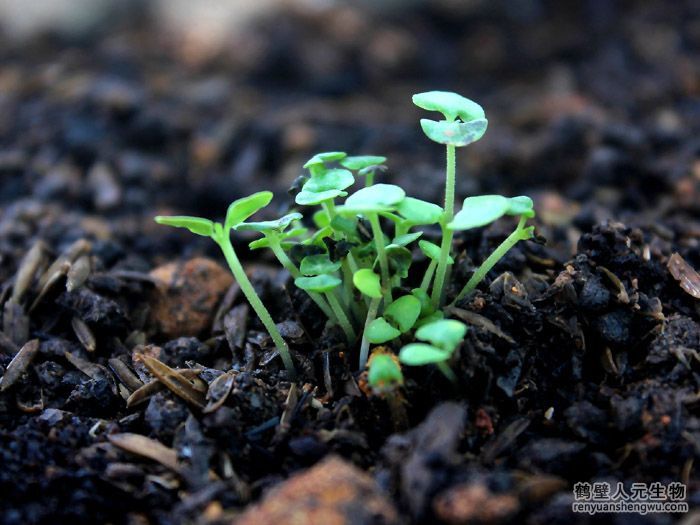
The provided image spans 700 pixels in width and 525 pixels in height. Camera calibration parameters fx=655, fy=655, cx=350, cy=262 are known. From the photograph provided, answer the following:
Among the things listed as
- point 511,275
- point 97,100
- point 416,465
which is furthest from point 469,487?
point 97,100

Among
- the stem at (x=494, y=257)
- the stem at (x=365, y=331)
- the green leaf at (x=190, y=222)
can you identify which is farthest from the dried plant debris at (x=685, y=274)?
the green leaf at (x=190, y=222)

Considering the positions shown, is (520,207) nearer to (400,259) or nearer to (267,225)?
(400,259)

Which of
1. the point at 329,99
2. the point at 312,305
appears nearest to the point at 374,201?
the point at 312,305

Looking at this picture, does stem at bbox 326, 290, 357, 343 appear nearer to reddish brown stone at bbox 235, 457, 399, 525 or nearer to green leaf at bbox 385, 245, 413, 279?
green leaf at bbox 385, 245, 413, 279

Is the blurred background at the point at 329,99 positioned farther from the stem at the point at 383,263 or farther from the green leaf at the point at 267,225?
the green leaf at the point at 267,225

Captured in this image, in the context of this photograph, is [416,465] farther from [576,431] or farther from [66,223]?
[66,223]

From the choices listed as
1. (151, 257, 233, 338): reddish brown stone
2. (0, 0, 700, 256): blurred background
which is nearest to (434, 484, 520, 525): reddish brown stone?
(151, 257, 233, 338): reddish brown stone
